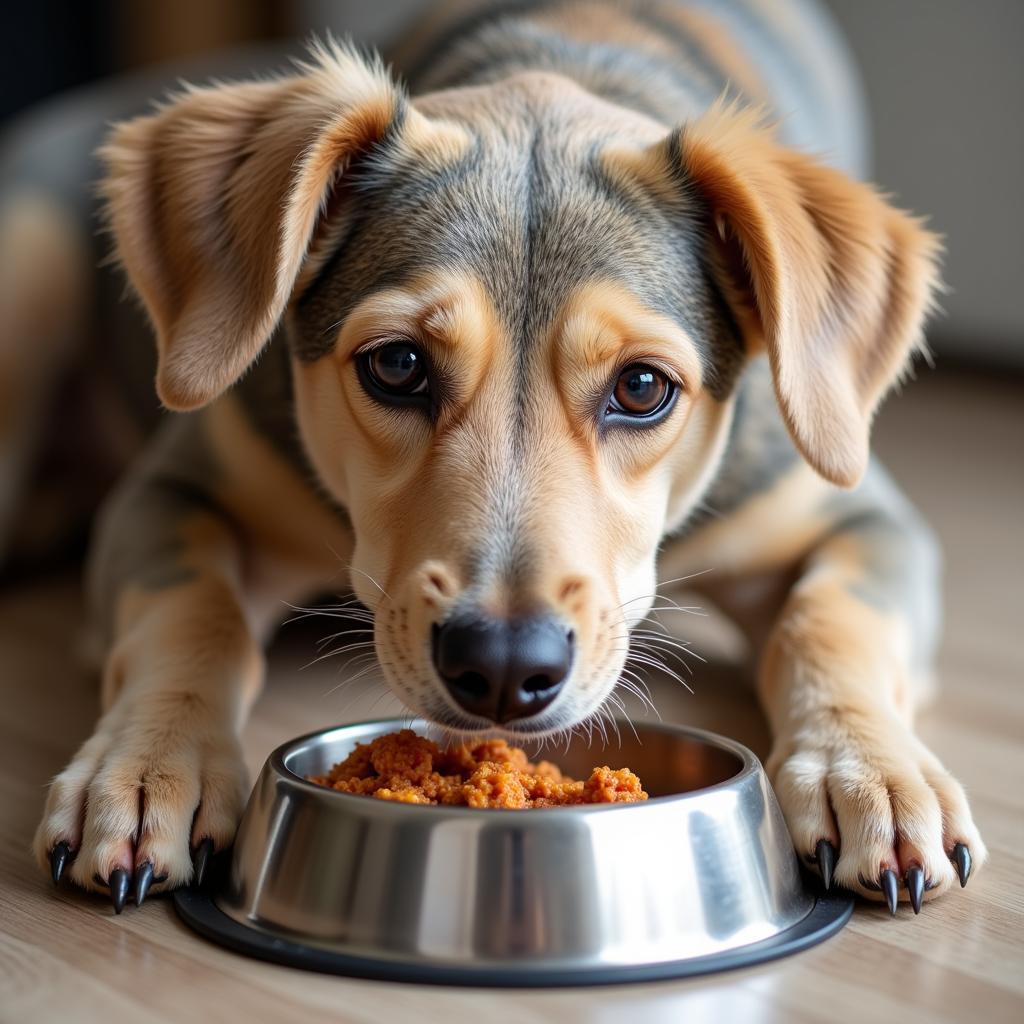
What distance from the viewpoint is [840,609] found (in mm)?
2436

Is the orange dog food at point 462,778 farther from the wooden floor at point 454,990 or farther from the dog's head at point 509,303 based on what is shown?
the wooden floor at point 454,990

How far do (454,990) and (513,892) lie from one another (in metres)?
0.12

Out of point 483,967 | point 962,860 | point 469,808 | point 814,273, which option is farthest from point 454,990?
point 814,273

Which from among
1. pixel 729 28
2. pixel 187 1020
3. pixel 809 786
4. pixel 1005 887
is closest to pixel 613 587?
pixel 809 786

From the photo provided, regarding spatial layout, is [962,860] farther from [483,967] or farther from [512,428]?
[512,428]

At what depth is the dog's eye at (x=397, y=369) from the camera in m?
2.15

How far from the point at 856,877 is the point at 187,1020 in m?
0.82

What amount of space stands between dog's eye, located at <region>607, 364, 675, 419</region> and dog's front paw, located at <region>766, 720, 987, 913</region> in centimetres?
56

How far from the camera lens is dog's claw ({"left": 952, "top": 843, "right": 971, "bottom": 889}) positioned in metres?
1.87

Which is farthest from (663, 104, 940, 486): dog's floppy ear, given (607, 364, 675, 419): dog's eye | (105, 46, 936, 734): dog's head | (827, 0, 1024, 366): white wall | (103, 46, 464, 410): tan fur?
(827, 0, 1024, 366): white wall

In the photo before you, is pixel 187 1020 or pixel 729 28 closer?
pixel 187 1020

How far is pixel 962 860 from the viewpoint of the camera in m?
1.88

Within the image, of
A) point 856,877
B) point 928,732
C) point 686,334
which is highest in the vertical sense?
point 686,334

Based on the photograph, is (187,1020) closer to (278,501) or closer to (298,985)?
(298,985)
